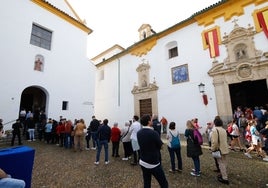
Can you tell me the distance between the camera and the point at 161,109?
14.8 metres

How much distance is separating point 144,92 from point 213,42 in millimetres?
7943

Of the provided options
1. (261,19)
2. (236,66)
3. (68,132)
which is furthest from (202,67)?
(68,132)

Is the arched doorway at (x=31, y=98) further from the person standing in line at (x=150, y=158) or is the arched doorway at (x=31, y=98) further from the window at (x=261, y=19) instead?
the window at (x=261, y=19)

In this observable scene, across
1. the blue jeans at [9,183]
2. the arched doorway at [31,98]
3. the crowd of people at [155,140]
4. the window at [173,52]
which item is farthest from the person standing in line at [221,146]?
the arched doorway at [31,98]

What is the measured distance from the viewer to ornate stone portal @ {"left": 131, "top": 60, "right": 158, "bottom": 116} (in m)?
15.5

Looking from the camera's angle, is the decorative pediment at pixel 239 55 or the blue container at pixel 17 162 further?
the decorative pediment at pixel 239 55

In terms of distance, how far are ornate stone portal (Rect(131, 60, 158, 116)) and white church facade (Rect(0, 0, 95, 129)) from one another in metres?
5.10

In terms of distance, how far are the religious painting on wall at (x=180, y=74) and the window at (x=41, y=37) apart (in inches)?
481

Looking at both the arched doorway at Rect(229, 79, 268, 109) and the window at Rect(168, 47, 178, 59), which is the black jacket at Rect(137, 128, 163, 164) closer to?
the arched doorway at Rect(229, 79, 268, 109)

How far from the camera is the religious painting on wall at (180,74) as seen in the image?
44.2 ft

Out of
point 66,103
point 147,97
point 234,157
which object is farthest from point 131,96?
point 234,157

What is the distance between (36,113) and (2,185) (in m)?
11.7

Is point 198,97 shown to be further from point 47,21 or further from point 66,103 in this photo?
point 47,21

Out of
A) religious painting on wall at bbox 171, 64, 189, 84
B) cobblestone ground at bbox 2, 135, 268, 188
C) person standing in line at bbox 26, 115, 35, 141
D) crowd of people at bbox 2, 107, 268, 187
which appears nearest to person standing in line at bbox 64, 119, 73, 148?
crowd of people at bbox 2, 107, 268, 187
